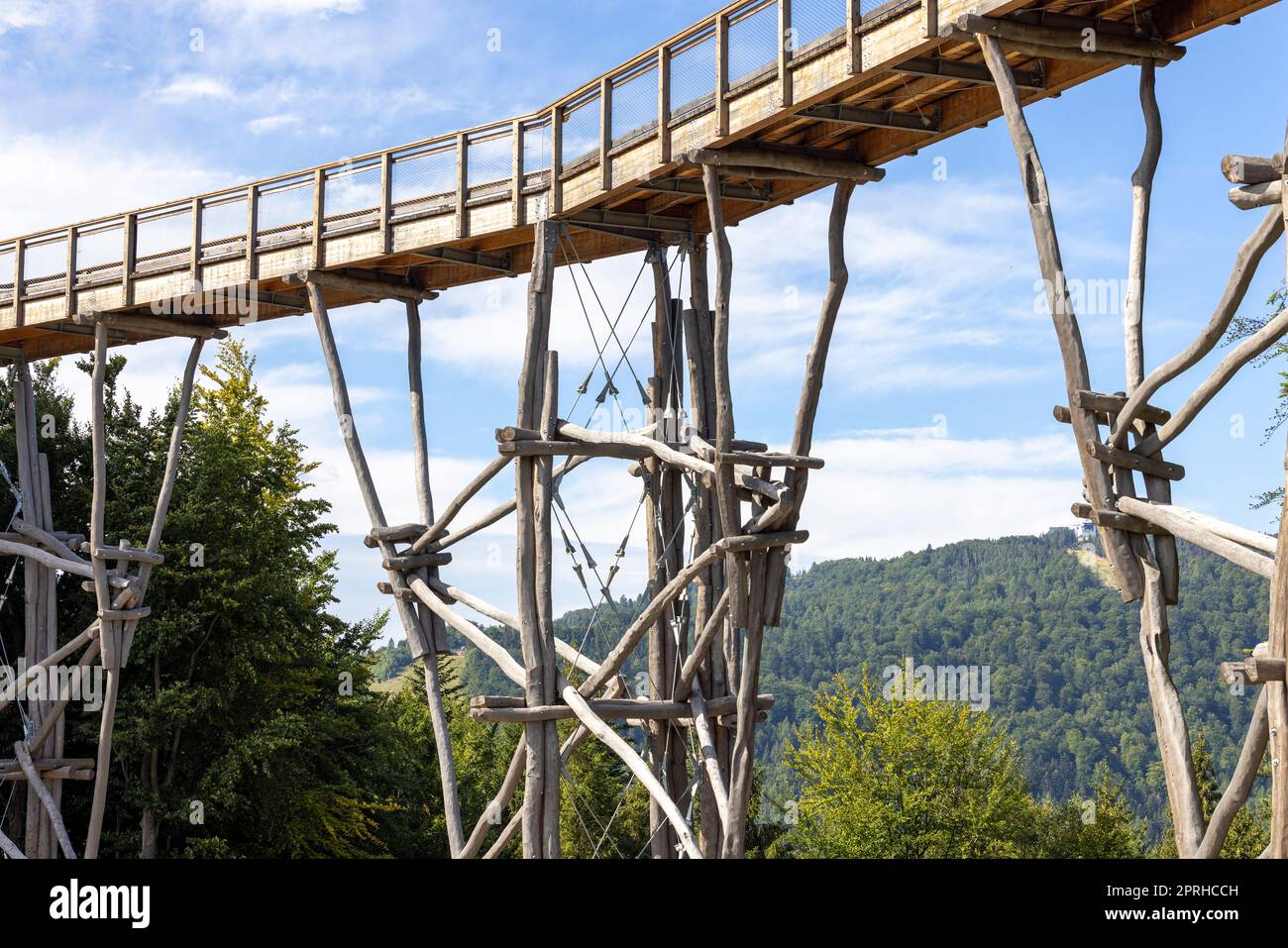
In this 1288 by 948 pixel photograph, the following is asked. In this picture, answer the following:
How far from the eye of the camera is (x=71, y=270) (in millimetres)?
17141

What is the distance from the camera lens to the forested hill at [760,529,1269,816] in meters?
86.6

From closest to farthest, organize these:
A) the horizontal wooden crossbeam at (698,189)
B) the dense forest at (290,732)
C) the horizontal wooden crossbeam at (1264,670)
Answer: the horizontal wooden crossbeam at (1264,670) < the horizontal wooden crossbeam at (698,189) < the dense forest at (290,732)

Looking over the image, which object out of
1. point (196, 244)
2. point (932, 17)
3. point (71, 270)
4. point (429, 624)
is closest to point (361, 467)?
point (429, 624)

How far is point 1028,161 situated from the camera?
875 cm

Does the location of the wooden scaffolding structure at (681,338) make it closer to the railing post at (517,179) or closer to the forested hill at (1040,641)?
the railing post at (517,179)

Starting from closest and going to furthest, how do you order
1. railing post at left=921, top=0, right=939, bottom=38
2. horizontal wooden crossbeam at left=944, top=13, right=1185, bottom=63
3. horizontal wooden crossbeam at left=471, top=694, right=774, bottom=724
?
1. horizontal wooden crossbeam at left=944, top=13, right=1185, bottom=63
2. railing post at left=921, top=0, right=939, bottom=38
3. horizontal wooden crossbeam at left=471, top=694, right=774, bottom=724

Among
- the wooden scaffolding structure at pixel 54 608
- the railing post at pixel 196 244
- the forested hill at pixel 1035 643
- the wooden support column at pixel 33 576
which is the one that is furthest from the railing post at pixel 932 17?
the forested hill at pixel 1035 643

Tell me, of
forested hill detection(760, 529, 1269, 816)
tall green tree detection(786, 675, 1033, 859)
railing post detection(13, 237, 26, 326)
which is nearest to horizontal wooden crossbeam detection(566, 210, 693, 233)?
railing post detection(13, 237, 26, 326)

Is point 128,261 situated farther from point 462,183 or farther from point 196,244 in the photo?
point 462,183

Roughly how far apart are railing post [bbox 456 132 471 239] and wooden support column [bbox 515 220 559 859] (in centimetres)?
82

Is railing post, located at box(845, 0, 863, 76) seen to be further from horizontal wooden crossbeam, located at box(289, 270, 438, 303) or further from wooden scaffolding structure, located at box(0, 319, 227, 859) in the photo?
wooden scaffolding structure, located at box(0, 319, 227, 859)

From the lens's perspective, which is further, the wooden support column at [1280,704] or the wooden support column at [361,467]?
the wooden support column at [361,467]

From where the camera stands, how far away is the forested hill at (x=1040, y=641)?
86.6 meters

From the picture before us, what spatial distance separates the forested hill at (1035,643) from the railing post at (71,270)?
5019cm
